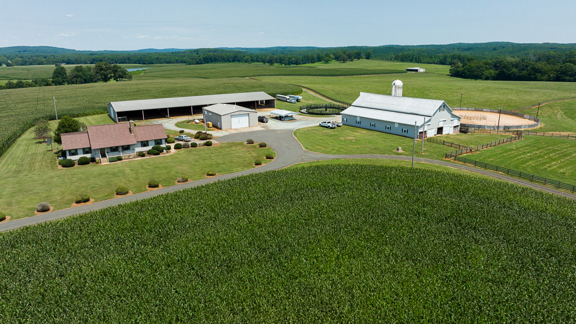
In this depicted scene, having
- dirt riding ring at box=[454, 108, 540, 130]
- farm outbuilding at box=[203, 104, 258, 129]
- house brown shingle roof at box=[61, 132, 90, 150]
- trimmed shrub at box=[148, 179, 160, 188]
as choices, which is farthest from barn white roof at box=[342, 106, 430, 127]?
house brown shingle roof at box=[61, 132, 90, 150]

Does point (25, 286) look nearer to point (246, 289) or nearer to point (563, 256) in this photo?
point (246, 289)

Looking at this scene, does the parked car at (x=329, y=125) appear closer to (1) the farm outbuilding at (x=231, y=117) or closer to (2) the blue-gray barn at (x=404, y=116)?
(2) the blue-gray barn at (x=404, y=116)

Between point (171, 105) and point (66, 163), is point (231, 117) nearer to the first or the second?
point (171, 105)

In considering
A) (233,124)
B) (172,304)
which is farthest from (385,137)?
(172,304)

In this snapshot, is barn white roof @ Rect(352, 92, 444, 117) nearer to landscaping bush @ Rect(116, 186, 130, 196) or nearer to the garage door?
the garage door

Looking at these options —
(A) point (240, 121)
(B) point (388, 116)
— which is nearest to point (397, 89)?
(B) point (388, 116)
